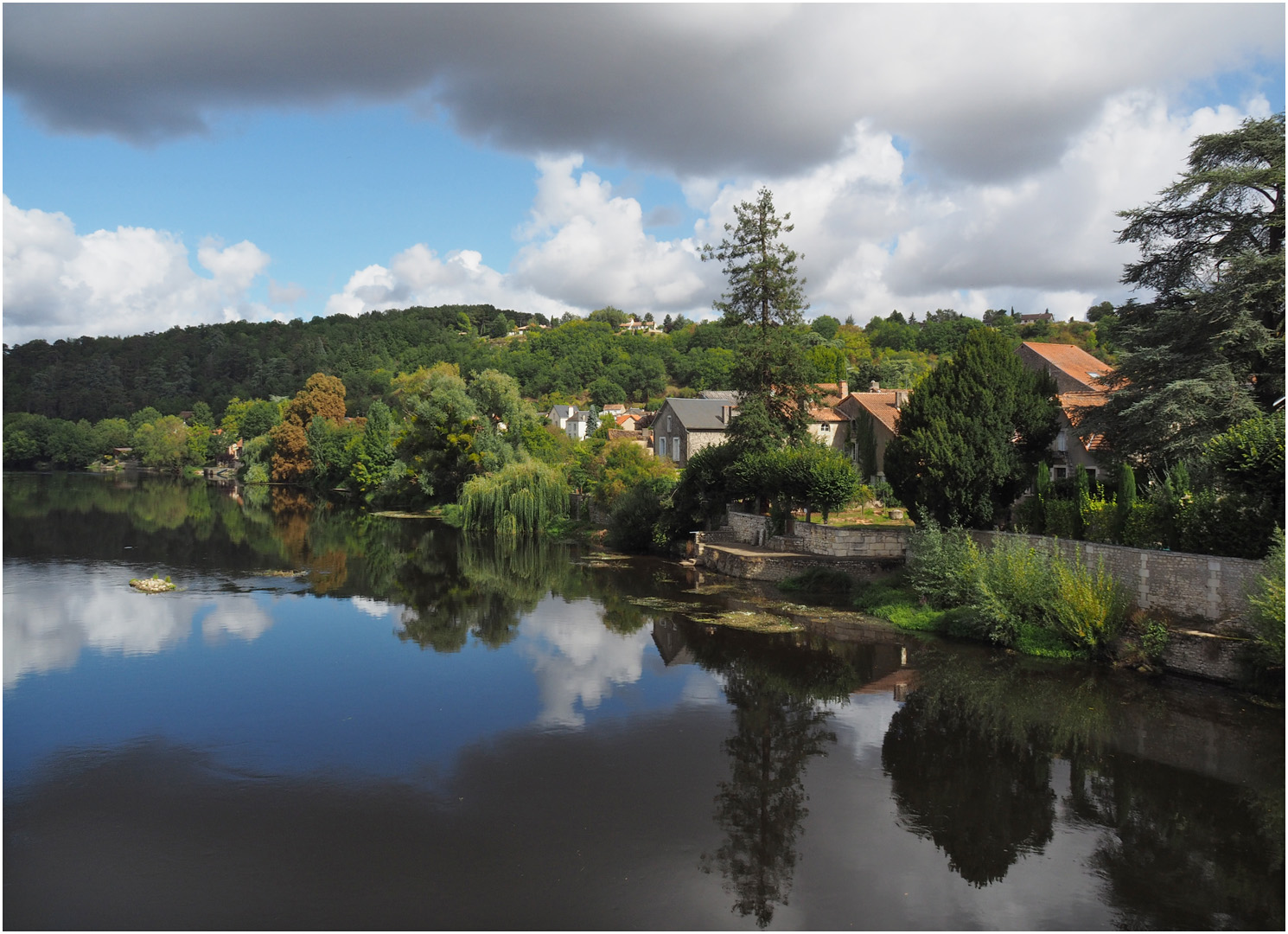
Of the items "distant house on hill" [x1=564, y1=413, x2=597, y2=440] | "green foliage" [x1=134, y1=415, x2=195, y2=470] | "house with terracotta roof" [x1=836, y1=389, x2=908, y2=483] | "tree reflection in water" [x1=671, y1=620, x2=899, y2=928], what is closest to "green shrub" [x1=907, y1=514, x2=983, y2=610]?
"tree reflection in water" [x1=671, y1=620, x2=899, y2=928]

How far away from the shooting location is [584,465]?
43.8 metres

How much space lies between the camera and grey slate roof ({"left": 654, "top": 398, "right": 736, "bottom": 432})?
5050 centimetres

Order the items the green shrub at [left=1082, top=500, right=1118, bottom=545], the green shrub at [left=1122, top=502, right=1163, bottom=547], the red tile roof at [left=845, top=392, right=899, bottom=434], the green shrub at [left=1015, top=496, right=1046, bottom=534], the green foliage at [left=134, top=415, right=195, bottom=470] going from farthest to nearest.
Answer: the green foliage at [left=134, top=415, right=195, bottom=470], the red tile roof at [left=845, top=392, right=899, bottom=434], the green shrub at [left=1015, top=496, right=1046, bottom=534], the green shrub at [left=1082, top=500, right=1118, bottom=545], the green shrub at [left=1122, top=502, right=1163, bottom=547]

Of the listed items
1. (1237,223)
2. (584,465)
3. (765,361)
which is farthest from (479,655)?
(584,465)

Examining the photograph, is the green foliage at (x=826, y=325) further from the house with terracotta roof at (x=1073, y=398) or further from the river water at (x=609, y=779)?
the river water at (x=609, y=779)

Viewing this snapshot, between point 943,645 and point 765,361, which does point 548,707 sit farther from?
point 765,361

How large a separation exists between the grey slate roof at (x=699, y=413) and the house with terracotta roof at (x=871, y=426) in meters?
7.48

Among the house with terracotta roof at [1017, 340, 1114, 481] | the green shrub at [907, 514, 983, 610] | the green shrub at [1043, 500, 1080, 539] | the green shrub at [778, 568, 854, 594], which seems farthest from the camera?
the green shrub at [778, 568, 854, 594]

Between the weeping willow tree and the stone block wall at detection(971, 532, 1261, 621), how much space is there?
26787 mm

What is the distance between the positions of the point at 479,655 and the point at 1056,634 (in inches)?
490

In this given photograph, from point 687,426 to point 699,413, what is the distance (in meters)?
2.21

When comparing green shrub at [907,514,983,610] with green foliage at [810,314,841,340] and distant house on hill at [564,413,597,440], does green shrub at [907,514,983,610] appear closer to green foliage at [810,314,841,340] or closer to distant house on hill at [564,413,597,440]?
distant house on hill at [564,413,597,440]

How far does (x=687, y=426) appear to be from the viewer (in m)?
50.1

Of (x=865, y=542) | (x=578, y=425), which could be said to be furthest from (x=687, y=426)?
(x=578, y=425)
